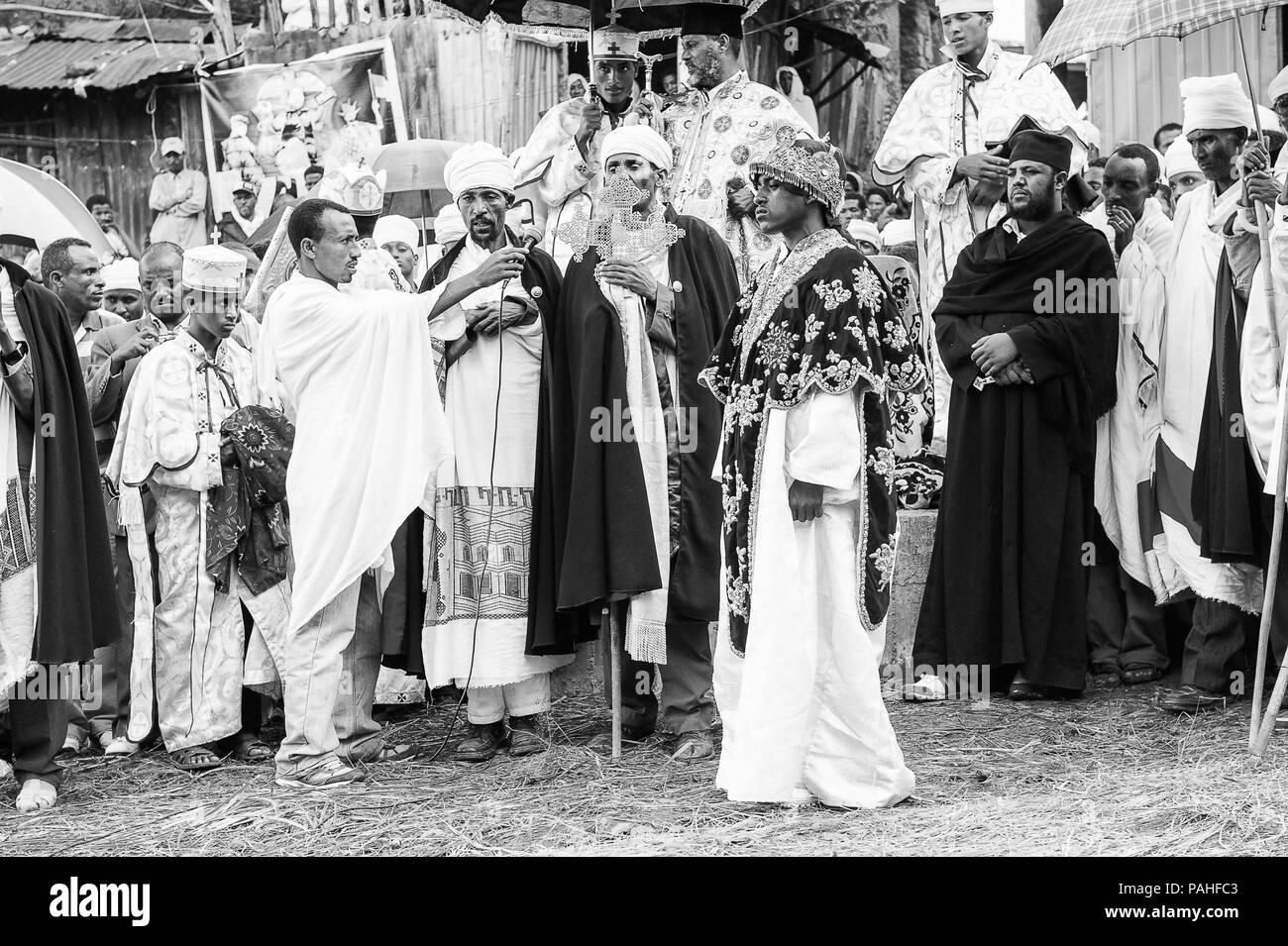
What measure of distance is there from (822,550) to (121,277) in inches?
190

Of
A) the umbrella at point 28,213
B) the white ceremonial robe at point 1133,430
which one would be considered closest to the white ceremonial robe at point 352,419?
the umbrella at point 28,213

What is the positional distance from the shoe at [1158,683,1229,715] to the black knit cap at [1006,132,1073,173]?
7.95ft

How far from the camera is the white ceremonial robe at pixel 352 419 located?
20.1ft

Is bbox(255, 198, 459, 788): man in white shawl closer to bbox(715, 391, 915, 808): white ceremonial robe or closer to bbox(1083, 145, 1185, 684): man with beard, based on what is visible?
bbox(715, 391, 915, 808): white ceremonial robe

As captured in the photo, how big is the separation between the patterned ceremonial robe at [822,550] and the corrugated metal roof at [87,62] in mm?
12460

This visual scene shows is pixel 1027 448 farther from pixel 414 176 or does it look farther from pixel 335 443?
pixel 414 176

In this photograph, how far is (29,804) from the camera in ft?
19.4

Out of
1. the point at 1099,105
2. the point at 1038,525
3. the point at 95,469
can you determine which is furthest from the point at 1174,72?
the point at 95,469

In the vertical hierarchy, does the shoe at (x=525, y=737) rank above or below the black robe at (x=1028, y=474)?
below

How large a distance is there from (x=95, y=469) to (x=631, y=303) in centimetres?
219

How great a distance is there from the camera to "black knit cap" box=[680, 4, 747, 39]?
8.15m

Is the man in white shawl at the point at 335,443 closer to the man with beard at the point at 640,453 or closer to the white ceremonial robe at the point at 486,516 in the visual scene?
the white ceremonial robe at the point at 486,516

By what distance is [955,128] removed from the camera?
8.50 metres

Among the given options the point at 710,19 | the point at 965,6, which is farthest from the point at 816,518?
the point at 965,6
